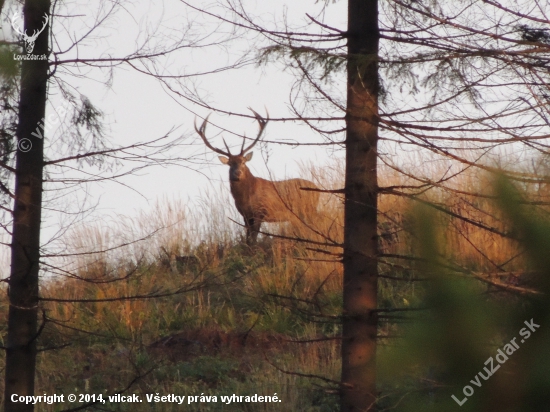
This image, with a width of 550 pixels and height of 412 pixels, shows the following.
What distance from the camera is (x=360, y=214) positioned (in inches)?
125

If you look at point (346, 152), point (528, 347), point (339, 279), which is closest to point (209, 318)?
point (339, 279)

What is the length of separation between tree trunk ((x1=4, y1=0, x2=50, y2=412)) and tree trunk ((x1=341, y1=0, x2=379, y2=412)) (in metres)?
1.66

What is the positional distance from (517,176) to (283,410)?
15.5ft

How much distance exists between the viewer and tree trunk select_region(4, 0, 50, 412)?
3701 mm

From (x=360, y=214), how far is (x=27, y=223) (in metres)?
1.75

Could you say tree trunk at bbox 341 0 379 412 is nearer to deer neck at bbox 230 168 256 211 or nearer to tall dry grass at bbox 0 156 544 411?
tall dry grass at bbox 0 156 544 411

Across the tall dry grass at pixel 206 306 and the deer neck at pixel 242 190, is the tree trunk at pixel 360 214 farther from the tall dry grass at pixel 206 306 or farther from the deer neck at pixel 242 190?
the deer neck at pixel 242 190

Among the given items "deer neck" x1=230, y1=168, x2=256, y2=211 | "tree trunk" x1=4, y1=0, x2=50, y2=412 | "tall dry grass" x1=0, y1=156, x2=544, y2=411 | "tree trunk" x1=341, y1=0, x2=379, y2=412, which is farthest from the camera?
"deer neck" x1=230, y1=168, x2=256, y2=211

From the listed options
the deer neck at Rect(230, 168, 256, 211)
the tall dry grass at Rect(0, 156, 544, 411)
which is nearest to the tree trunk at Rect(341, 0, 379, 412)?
the tall dry grass at Rect(0, 156, 544, 411)

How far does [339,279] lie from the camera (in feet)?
26.6

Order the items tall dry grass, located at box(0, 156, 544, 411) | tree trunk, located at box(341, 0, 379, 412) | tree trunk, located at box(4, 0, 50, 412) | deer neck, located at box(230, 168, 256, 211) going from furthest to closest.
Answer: deer neck, located at box(230, 168, 256, 211)
tall dry grass, located at box(0, 156, 544, 411)
tree trunk, located at box(4, 0, 50, 412)
tree trunk, located at box(341, 0, 379, 412)

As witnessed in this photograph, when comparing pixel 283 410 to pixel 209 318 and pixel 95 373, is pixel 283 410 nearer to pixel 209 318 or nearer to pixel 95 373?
pixel 95 373

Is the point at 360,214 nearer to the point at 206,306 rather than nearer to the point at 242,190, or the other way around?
the point at 206,306

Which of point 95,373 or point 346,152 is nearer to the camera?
point 346,152
